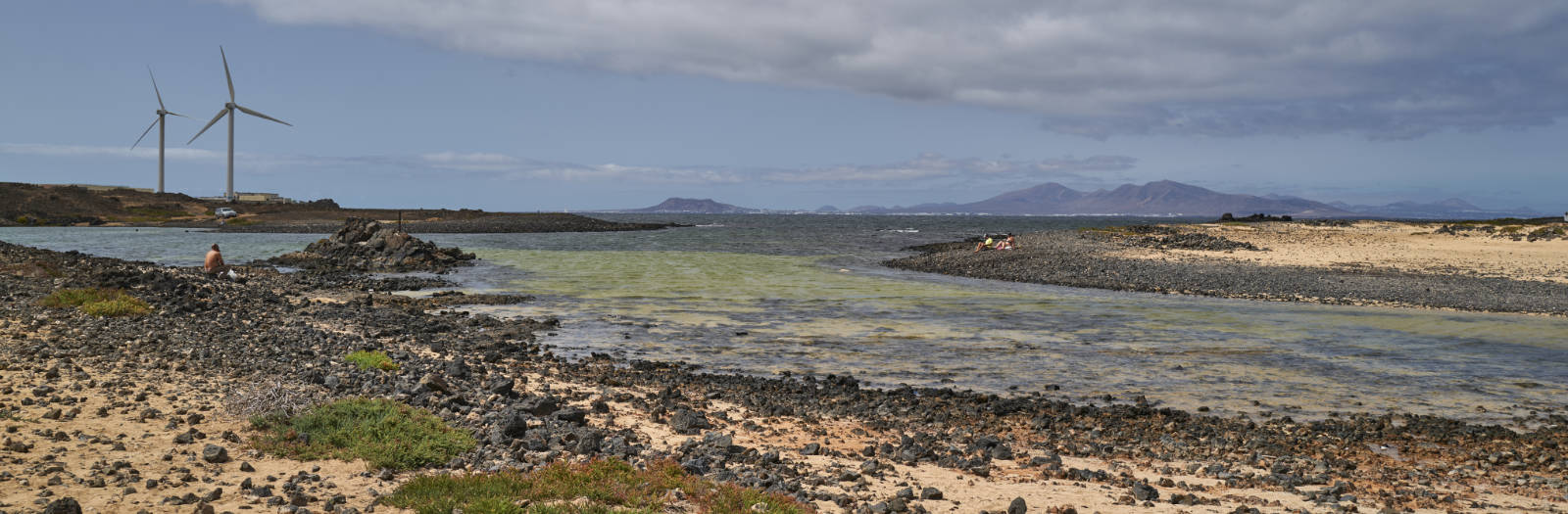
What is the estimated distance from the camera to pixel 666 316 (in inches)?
1132

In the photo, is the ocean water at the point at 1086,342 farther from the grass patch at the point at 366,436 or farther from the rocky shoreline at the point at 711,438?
the grass patch at the point at 366,436

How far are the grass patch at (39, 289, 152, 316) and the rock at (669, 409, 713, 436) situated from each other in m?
14.8

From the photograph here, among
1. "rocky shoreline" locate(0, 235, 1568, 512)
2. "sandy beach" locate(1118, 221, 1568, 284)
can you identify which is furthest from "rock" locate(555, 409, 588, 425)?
"sandy beach" locate(1118, 221, 1568, 284)

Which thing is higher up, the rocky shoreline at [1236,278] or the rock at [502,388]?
the rocky shoreline at [1236,278]

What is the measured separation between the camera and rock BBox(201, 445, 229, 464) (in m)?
9.64

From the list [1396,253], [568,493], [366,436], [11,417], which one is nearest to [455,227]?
[1396,253]

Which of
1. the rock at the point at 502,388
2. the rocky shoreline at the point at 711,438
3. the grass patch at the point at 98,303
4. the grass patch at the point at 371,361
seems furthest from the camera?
the grass patch at the point at 98,303

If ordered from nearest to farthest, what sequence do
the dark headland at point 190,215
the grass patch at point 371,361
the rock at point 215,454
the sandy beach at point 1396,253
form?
the rock at point 215,454
the grass patch at point 371,361
the sandy beach at point 1396,253
the dark headland at point 190,215

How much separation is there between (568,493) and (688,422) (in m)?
4.19

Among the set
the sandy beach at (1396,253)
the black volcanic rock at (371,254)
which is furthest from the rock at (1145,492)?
the black volcanic rock at (371,254)

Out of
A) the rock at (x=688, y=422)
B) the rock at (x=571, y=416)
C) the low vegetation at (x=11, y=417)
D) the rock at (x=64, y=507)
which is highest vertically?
the low vegetation at (x=11, y=417)

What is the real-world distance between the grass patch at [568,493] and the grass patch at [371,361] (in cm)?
677

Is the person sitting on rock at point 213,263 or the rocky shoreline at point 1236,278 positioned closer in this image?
the rocky shoreline at point 1236,278

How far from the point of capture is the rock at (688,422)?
41.7 ft
